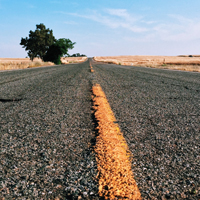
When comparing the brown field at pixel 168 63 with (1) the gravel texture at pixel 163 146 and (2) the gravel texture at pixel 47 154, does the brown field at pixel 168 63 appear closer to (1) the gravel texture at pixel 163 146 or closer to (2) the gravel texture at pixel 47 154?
(1) the gravel texture at pixel 163 146

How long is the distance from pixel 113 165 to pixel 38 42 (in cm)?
4650

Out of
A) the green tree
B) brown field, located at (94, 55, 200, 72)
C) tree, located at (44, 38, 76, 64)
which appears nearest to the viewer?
brown field, located at (94, 55, 200, 72)

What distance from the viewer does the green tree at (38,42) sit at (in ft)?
145

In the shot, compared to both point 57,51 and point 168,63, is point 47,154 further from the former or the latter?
point 168,63

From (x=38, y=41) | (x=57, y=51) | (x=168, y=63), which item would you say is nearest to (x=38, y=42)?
(x=38, y=41)

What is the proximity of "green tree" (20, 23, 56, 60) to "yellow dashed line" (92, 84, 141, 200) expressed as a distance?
45757 millimetres

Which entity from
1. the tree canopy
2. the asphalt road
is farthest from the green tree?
the asphalt road

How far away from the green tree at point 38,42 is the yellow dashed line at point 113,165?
45.8m

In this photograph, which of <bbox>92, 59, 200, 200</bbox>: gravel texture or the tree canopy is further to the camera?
the tree canopy

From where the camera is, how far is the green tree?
4419cm

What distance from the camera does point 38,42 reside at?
43781 mm

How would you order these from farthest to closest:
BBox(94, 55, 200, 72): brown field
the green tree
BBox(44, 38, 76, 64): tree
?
the green tree → BBox(44, 38, 76, 64): tree → BBox(94, 55, 200, 72): brown field

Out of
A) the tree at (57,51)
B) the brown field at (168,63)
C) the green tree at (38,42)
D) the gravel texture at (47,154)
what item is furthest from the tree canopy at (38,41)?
the gravel texture at (47,154)

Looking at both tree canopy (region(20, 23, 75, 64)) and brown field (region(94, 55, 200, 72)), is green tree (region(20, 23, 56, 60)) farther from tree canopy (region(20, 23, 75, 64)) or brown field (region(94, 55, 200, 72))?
brown field (region(94, 55, 200, 72))
